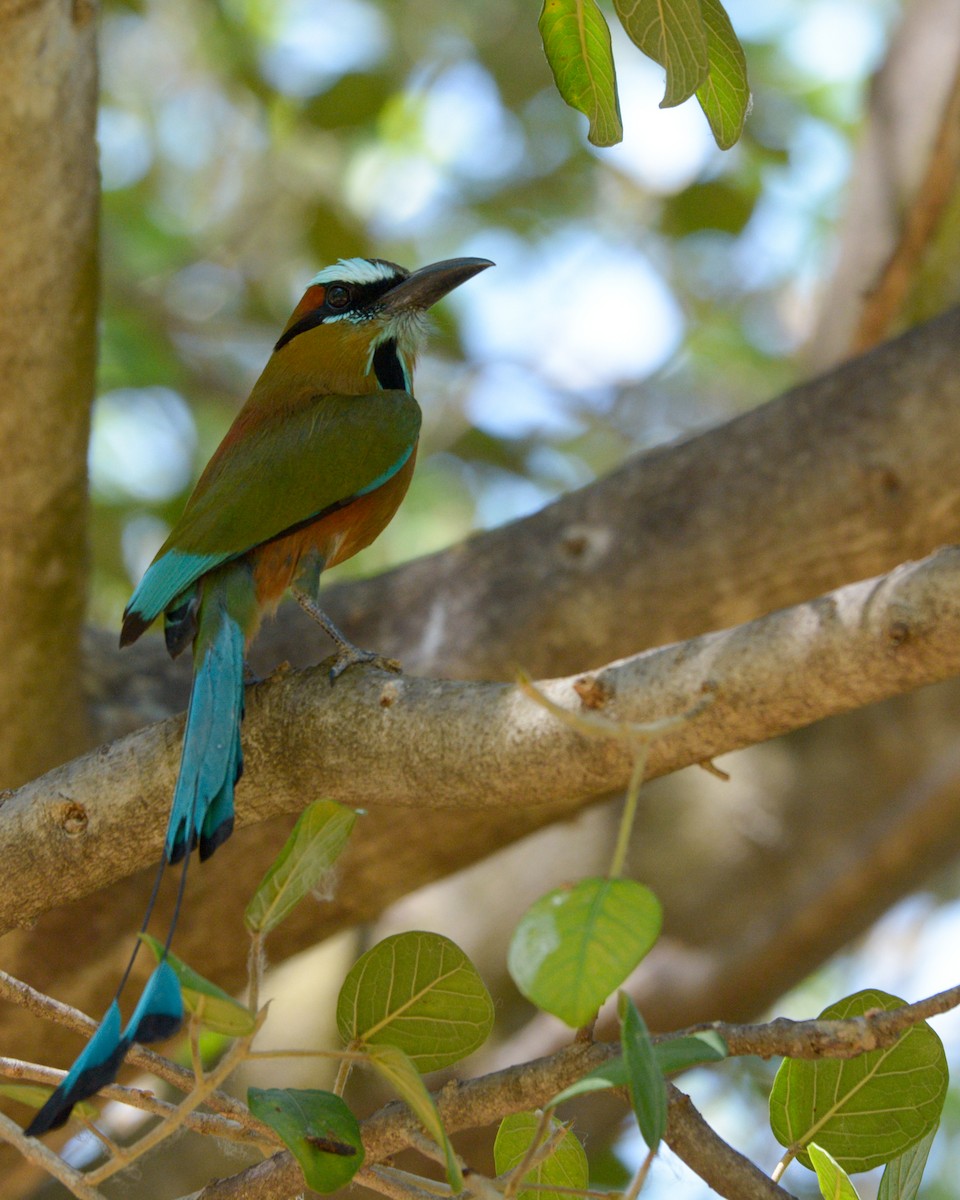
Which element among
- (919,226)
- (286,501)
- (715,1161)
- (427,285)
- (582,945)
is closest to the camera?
(582,945)

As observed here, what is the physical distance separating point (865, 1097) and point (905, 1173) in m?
0.11

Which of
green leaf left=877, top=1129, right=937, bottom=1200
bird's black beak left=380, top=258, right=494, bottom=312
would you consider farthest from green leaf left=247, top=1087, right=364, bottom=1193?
bird's black beak left=380, top=258, right=494, bottom=312

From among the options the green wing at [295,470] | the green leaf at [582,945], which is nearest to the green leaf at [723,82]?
the green leaf at [582,945]

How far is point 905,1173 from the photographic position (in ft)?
5.15

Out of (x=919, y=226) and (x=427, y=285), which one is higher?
(x=427, y=285)

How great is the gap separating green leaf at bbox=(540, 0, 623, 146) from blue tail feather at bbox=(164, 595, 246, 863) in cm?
91

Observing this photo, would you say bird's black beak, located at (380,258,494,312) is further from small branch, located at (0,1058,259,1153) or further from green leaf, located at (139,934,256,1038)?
green leaf, located at (139,934,256,1038)

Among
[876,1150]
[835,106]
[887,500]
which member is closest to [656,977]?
[887,500]

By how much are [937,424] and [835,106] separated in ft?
13.8

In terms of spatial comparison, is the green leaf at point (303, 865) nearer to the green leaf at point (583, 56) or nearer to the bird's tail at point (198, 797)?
the bird's tail at point (198, 797)

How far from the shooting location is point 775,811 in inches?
144

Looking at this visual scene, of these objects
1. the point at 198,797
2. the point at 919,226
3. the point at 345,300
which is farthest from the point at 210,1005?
the point at 919,226

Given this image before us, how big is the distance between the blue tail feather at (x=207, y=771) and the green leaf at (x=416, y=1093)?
439mm

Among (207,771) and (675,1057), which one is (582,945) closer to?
(675,1057)
